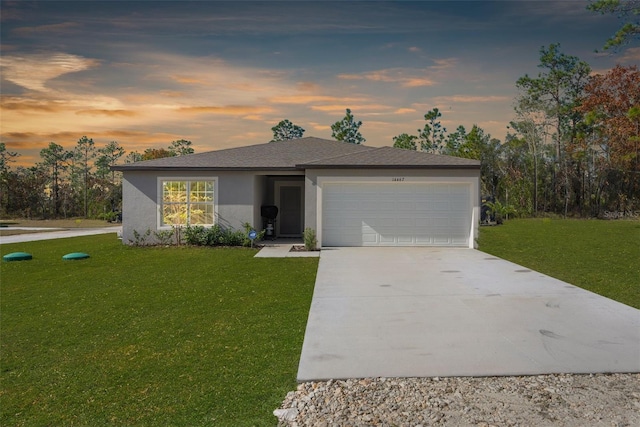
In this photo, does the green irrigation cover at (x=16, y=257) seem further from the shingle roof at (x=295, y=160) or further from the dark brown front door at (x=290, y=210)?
the dark brown front door at (x=290, y=210)

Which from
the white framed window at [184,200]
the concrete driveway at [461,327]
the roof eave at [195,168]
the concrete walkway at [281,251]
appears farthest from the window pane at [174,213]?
the concrete driveway at [461,327]

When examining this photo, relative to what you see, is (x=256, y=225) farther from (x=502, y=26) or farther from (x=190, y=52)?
(x=502, y=26)

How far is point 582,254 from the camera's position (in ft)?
43.1

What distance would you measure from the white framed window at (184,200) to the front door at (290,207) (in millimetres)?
3507

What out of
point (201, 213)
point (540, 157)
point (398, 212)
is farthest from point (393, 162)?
point (540, 157)

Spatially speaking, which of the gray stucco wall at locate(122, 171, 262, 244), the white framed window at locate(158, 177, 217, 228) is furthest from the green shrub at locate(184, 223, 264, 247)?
the white framed window at locate(158, 177, 217, 228)

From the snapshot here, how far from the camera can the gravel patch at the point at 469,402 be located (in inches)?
138

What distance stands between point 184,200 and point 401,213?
7.15 m

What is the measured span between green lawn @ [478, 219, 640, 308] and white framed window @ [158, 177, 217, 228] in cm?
898

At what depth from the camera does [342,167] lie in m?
14.3

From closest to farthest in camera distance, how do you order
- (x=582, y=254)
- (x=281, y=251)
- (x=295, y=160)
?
(x=582, y=254), (x=281, y=251), (x=295, y=160)

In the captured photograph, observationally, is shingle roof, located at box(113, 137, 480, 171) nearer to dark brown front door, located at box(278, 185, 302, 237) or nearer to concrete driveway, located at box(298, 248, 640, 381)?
dark brown front door, located at box(278, 185, 302, 237)

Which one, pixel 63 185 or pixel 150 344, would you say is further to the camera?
pixel 63 185

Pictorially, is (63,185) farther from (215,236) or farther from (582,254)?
(582,254)
